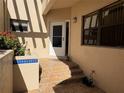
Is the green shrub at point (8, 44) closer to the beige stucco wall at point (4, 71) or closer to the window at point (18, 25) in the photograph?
the beige stucco wall at point (4, 71)

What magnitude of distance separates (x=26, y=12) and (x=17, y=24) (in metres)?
→ 0.81

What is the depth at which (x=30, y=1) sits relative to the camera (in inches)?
310

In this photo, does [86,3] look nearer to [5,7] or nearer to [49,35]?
[49,35]

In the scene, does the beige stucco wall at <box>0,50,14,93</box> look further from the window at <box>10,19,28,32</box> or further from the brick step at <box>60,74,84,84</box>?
the window at <box>10,19,28,32</box>

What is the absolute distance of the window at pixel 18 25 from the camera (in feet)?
24.6

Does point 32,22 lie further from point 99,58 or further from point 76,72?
point 99,58

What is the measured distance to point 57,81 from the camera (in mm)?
5449

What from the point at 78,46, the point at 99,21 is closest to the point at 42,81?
the point at 78,46

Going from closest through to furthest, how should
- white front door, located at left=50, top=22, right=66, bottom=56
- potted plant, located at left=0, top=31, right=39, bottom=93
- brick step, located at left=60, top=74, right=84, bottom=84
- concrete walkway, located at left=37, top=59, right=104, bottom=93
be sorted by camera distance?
potted plant, located at left=0, top=31, right=39, bottom=93
concrete walkway, located at left=37, top=59, right=104, bottom=93
brick step, located at left=60, top=74, right=84, bottom=84
white front door, located at left=50, top=22, right=66, bottom=56

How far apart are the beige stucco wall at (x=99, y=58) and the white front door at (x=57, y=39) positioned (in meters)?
1.08

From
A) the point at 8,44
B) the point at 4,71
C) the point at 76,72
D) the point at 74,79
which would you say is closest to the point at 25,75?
the point at 8,44

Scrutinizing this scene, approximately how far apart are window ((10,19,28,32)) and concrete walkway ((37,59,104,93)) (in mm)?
2605

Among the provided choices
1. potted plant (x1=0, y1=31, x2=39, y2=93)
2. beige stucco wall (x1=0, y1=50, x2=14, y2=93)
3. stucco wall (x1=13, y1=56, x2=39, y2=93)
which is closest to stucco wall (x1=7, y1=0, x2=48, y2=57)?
potted plant (x1=0, y1=31, x2=39, y2=93)

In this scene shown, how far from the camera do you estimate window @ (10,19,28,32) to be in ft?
24.6
